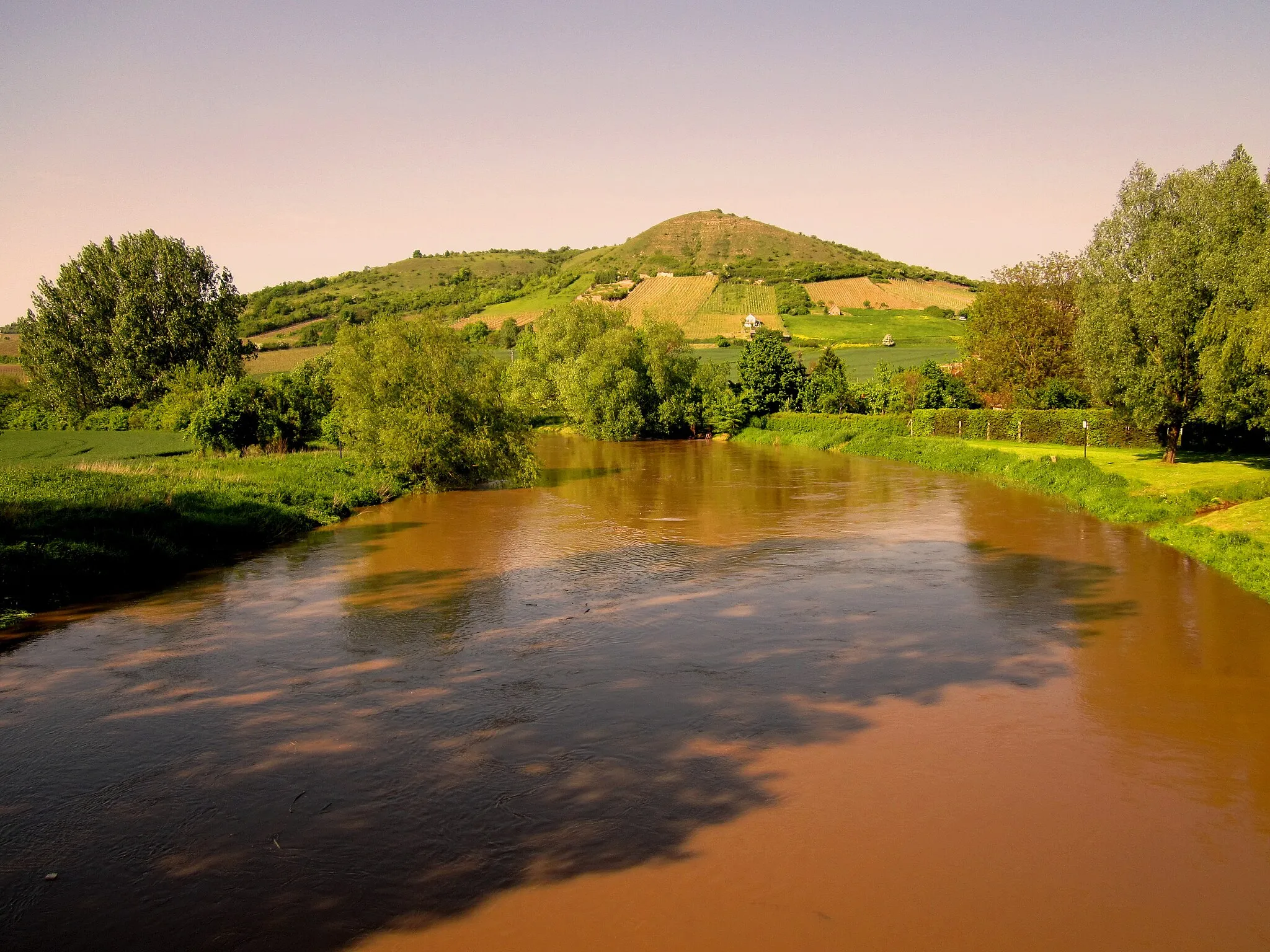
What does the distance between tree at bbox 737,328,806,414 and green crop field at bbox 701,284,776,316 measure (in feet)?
125

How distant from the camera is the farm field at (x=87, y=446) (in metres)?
33.4

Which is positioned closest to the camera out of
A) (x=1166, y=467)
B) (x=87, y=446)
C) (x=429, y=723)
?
(x=429, y=723)

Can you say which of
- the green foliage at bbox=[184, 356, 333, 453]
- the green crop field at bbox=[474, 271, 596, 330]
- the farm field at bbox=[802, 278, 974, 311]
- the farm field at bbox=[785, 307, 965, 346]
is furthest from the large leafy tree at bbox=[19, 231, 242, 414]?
the farm field at bbox=[802, 278, 974, 311]

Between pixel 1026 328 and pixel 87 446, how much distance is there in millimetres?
47017

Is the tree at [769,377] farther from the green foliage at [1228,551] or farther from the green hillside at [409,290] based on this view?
the green hillside at [409,290]

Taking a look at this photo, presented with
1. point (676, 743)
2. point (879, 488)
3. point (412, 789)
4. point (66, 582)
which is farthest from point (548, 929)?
point (879, 488)

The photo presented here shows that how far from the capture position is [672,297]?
98.3 metres

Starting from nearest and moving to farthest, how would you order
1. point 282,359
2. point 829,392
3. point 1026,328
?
point 1026,328 < point 829,392 < point 282,359

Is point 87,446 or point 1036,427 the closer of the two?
point 87,446

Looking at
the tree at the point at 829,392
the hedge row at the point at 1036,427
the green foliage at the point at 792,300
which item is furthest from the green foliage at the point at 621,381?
the green foliage at the point at 792,300

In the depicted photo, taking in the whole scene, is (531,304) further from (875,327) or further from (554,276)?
(875,327)

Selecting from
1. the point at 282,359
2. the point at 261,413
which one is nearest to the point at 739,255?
the point at 282,359

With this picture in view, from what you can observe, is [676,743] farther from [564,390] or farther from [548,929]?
[564,390]

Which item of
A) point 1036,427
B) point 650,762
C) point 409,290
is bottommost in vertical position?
point 650,762
